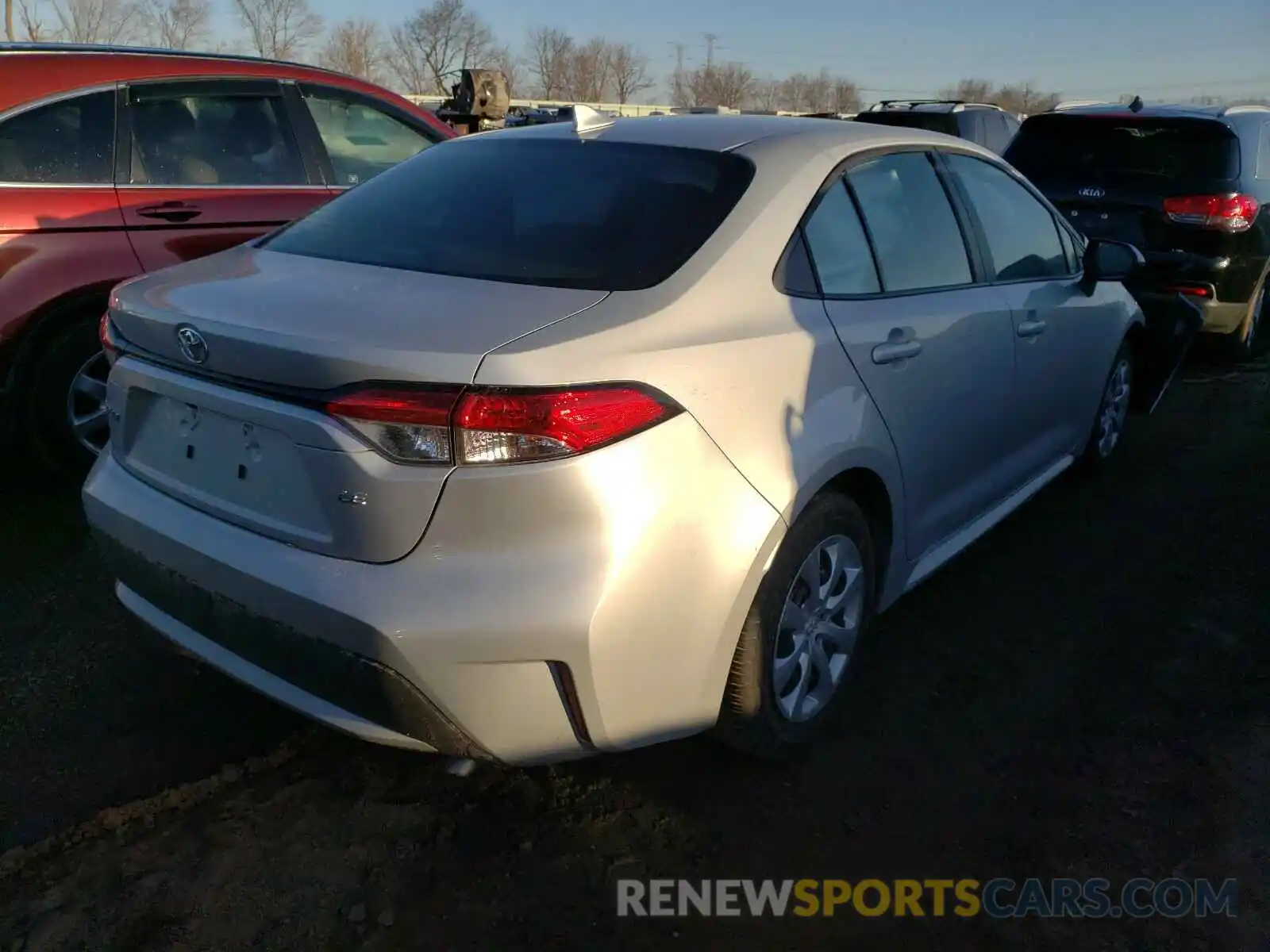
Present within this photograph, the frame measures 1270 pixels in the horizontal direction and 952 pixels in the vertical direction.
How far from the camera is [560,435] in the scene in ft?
6.55

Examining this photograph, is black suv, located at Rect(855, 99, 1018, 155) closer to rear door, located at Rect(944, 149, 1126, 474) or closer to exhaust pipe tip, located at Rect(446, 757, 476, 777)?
rear door, located at Rect(944, 149, 1126, 474)

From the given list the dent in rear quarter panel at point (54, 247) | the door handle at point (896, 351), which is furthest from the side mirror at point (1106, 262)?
the dent in rear quarter panel at point (54, 247)

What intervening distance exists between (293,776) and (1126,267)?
352 centimetres

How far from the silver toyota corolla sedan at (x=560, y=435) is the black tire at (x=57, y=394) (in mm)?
1716

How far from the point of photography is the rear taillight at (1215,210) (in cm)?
626

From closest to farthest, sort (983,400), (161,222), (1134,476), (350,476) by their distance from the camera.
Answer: (350,476), (983,400), (161,222), (1134,476)

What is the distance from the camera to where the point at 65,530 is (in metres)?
3.99

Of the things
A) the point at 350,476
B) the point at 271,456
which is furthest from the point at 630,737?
the point at 271,456

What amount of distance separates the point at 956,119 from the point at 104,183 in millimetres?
10506

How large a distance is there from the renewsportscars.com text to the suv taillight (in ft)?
3.35

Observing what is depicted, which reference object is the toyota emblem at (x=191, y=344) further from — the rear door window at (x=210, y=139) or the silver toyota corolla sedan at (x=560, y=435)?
the rear door window at (x=210, y=139)

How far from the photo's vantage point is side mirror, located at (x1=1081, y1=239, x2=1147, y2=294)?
160 inches

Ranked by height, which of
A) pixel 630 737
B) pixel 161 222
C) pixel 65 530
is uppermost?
pixel 161 222

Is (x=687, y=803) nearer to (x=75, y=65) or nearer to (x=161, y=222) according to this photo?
(x=161, y=222)
